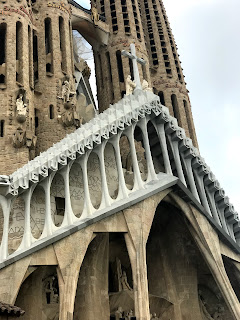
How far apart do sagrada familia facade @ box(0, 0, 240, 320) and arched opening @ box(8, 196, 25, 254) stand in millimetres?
31

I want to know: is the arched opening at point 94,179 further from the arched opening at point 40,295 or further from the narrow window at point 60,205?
the arched opening at point 40,295

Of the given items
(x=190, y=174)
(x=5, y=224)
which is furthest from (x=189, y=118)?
(x=5, y=224)

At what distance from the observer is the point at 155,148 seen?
19.1m

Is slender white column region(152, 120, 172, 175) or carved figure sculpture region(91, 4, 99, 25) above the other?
carved figure sculpture region(91, 4, 99, 25)

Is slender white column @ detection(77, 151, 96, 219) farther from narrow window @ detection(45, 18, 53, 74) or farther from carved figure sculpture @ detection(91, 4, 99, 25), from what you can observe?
carved figure sculpture @ detection(91, 4, 99, 25)

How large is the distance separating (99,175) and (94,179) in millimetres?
250

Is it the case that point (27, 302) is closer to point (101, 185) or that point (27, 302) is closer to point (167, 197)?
point (101, 185)

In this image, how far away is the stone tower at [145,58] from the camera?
27391mm

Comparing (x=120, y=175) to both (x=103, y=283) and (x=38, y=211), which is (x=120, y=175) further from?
(x=103, y=283)

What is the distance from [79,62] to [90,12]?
12.4ft

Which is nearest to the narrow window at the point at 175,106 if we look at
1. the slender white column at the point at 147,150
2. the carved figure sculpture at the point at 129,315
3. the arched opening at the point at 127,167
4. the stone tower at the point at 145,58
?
the stone tower at the point at 145,58

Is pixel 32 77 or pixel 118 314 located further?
pixel 32 77

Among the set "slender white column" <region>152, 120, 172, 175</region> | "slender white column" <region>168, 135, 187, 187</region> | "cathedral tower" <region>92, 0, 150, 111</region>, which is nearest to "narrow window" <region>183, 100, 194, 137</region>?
"cathedral tower" <region>92, 0, 150, 111</region>

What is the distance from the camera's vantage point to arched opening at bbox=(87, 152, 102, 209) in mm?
16828
